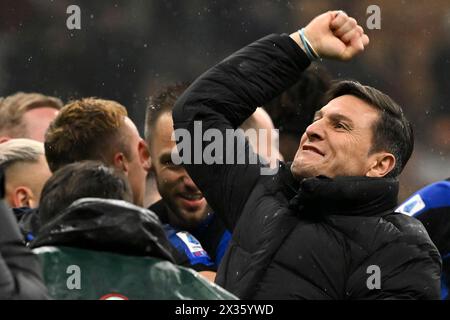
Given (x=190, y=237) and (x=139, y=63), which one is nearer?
(x=190, y=237)

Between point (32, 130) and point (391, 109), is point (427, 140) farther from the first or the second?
point (391, 109)

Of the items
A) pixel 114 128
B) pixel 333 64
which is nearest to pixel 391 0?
pixel 333 64

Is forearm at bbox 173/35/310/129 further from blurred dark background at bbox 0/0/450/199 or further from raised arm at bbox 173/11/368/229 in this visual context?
blurred dark background at bbox 0/0/450/199

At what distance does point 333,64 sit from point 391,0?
982 mm

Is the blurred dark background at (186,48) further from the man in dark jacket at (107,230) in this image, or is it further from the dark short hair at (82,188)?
the man in dark jacket at (107,230)

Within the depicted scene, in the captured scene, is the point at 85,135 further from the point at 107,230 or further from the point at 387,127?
the point at 107,230

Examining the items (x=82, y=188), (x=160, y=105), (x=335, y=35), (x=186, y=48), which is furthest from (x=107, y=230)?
(x=186, y=48)

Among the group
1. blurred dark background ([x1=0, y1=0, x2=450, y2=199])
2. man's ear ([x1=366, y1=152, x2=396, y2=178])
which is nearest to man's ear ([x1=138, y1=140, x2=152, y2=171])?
man's ear ([x1=366, y1=152, x2=396, y2=178])

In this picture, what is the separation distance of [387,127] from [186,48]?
14.3ft

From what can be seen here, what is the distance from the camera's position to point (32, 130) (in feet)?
15.8

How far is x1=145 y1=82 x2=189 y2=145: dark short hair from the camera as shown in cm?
407

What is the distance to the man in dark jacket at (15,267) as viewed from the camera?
2.09 meters

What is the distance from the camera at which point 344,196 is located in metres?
3.10

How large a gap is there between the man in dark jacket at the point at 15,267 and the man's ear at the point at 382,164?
1377 mm
